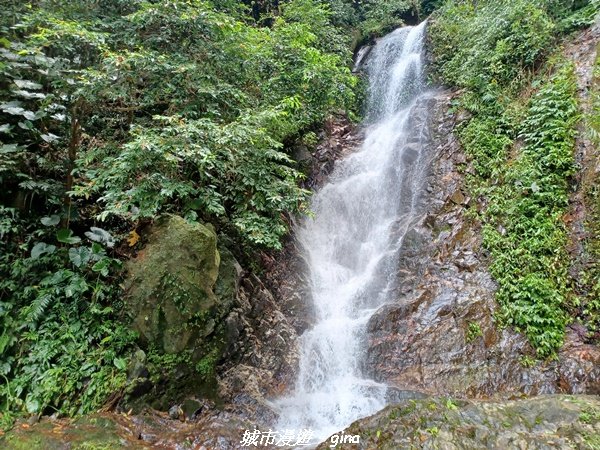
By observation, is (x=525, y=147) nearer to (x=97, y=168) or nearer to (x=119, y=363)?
(x=97, y=168)

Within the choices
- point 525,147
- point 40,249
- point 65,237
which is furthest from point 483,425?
point 40,249

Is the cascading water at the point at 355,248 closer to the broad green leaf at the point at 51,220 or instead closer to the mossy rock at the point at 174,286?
the mossy rock at the point at 174,286

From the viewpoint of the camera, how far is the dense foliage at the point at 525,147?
565 centimetres

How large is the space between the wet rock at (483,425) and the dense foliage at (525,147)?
1.81 m

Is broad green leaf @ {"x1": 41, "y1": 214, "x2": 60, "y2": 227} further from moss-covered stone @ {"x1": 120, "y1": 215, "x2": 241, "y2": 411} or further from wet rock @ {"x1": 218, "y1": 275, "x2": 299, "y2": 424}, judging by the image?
wet rock @ {"x1": 218, "y1": 275, "x2": 299, "y2": 424}

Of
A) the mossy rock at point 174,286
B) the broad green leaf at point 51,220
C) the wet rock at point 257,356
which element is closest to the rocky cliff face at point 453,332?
the wet rock at point 257,356

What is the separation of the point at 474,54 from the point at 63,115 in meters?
9.90

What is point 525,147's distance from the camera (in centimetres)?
704

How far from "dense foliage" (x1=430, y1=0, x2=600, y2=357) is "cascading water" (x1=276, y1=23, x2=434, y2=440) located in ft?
5.80

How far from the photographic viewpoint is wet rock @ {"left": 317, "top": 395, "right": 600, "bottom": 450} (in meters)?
3.33

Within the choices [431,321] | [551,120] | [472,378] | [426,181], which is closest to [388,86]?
[426,181]

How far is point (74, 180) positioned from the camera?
5242mm

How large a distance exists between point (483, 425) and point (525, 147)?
5.71 m

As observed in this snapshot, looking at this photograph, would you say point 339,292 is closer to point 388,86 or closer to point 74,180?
point 74,180
